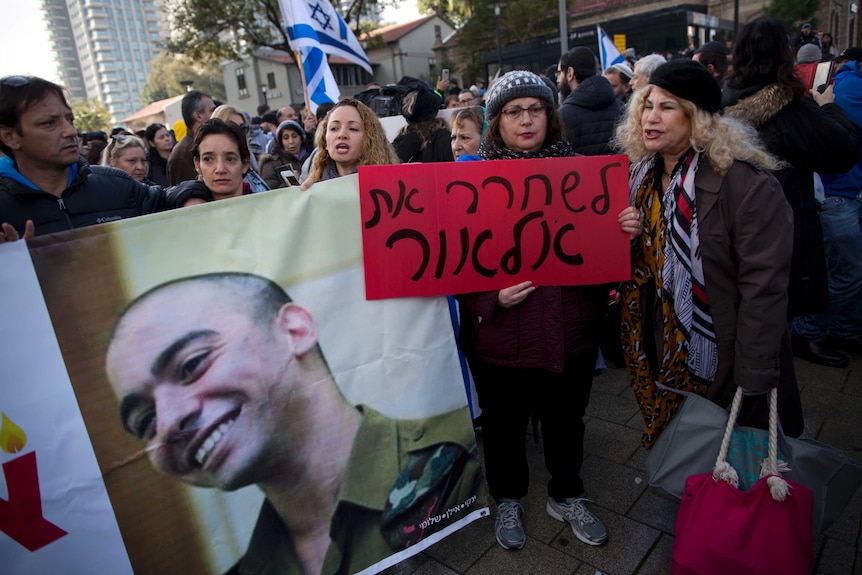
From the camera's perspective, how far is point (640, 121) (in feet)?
7.21

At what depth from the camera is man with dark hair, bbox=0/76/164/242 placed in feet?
7.01

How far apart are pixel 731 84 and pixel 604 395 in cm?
191

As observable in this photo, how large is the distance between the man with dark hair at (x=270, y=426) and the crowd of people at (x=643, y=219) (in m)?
0.43

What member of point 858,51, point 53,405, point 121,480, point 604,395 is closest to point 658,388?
point 604,395

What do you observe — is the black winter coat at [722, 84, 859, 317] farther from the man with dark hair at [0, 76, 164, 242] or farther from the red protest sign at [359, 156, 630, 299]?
the man with dark hair at [0, 76, 164, 242]

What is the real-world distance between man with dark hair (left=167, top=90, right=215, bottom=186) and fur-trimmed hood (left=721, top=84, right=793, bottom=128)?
3.54 metres

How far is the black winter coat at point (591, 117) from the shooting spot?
12.9 feet

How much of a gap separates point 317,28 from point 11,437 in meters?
Answer: 4.86

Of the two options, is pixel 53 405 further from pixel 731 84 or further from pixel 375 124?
pixel 731 84

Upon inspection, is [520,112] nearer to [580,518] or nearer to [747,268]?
[747,268]

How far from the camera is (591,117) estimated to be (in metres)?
3.95

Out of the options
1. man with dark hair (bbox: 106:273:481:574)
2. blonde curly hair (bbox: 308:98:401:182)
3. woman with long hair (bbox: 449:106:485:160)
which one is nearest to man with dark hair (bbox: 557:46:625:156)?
woman with long hair (bbox: 449:106:485:160)

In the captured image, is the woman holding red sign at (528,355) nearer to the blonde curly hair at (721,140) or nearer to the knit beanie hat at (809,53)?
the blonde curly hair at (721,140)

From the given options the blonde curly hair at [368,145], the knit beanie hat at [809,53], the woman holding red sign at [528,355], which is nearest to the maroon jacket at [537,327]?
the woman holding red sign at [528,355]
